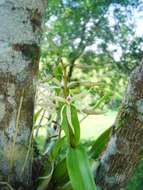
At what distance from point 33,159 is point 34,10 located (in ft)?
0.98

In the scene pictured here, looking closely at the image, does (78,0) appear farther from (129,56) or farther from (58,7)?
(129,56)

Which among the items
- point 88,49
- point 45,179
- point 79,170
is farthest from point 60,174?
point 88,49

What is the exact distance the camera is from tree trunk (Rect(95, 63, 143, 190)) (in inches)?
32.4

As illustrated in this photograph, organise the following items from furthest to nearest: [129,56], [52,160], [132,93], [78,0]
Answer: [78,0], [129,56], [52,160], [132,93]

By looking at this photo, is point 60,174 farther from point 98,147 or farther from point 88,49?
point 88,49

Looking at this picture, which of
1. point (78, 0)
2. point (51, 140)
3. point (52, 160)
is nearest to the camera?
point (52, 160)

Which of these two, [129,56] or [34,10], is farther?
[129,56]

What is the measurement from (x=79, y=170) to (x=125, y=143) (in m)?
0.09

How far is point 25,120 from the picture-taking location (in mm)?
906

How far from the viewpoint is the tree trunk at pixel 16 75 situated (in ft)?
2.87

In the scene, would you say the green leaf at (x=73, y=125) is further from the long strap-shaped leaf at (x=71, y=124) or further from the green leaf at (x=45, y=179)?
the green leaf at (x=45, y=179)

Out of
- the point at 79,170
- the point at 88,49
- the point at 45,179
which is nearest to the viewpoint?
the point at 79,170

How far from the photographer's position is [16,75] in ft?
2.88

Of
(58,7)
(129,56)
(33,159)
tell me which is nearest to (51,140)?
→ (33,159)
